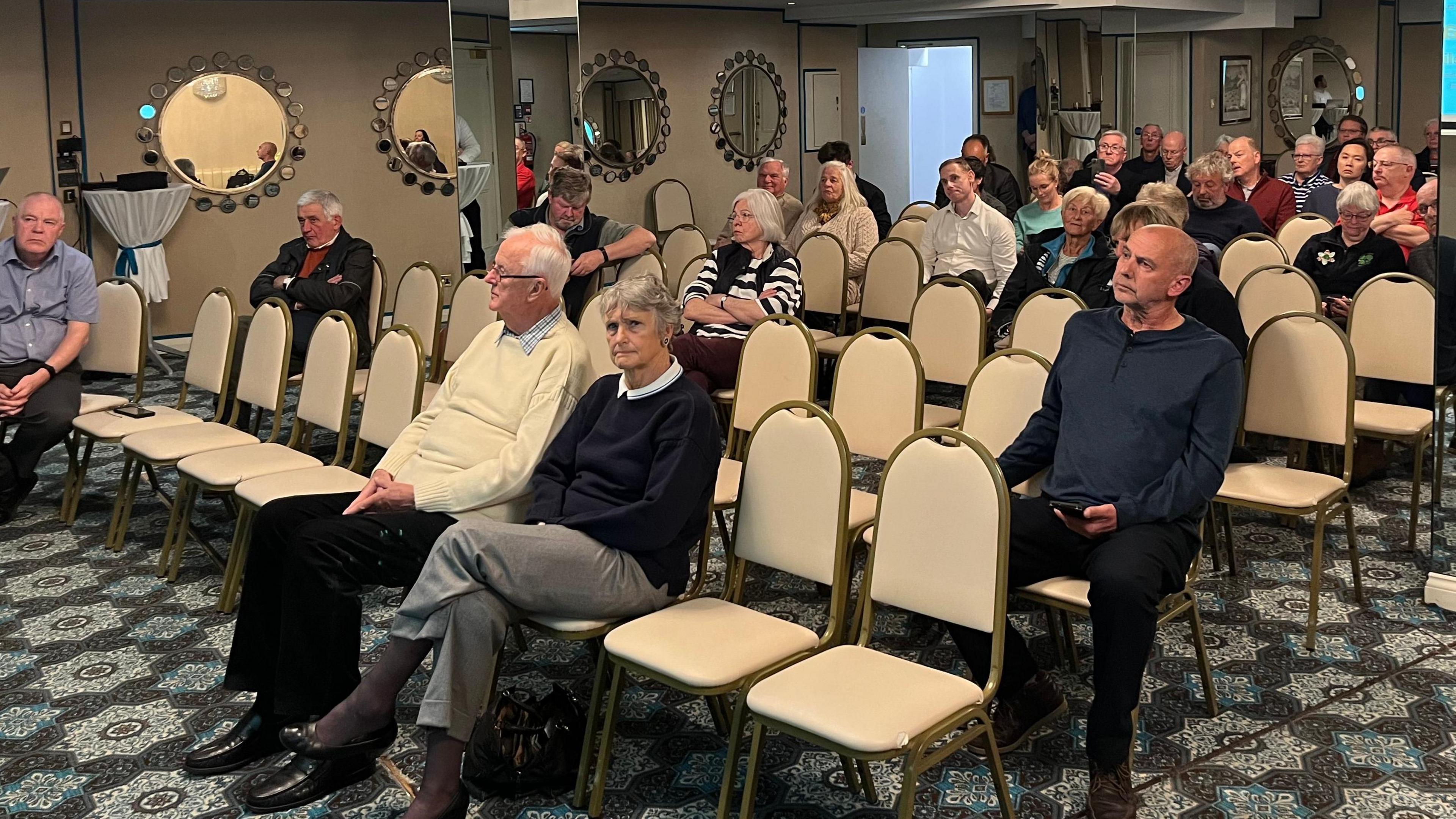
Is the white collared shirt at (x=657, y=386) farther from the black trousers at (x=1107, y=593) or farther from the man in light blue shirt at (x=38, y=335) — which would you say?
the man in light blue shirt at (x=38, y=335)

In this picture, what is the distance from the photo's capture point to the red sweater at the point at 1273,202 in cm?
941

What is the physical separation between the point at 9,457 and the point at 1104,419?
4.73 metres

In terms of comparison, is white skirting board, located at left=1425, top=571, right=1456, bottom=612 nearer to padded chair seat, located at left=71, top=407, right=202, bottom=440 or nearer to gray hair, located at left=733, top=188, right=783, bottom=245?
gray hair, located at left=733, top=188, right=783, bottom=245

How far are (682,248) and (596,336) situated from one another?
293 cm

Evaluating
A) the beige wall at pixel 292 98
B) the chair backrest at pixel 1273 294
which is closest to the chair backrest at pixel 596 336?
the chair backrest at pixel 1273 294

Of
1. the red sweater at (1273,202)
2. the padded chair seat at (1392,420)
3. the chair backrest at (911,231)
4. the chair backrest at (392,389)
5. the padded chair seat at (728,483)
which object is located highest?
the red sweater at (1273,202)

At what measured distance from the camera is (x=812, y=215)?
28.7 ft

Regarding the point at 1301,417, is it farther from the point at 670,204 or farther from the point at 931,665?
the point at 670,204

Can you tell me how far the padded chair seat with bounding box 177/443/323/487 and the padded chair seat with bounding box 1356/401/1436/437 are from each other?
3761 mm

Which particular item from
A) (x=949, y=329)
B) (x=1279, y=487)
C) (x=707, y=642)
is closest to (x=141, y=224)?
(x=949, y=329)

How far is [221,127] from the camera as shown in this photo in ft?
35.9

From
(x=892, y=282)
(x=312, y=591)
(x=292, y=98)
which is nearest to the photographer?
(x=312, y=591)

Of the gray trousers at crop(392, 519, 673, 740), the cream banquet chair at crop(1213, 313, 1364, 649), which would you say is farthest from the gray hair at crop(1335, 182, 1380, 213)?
the gray trousers at crop(392, 519, 673, 740)

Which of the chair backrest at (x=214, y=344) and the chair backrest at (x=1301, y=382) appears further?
the chair backrest at (x=214, y=344)
